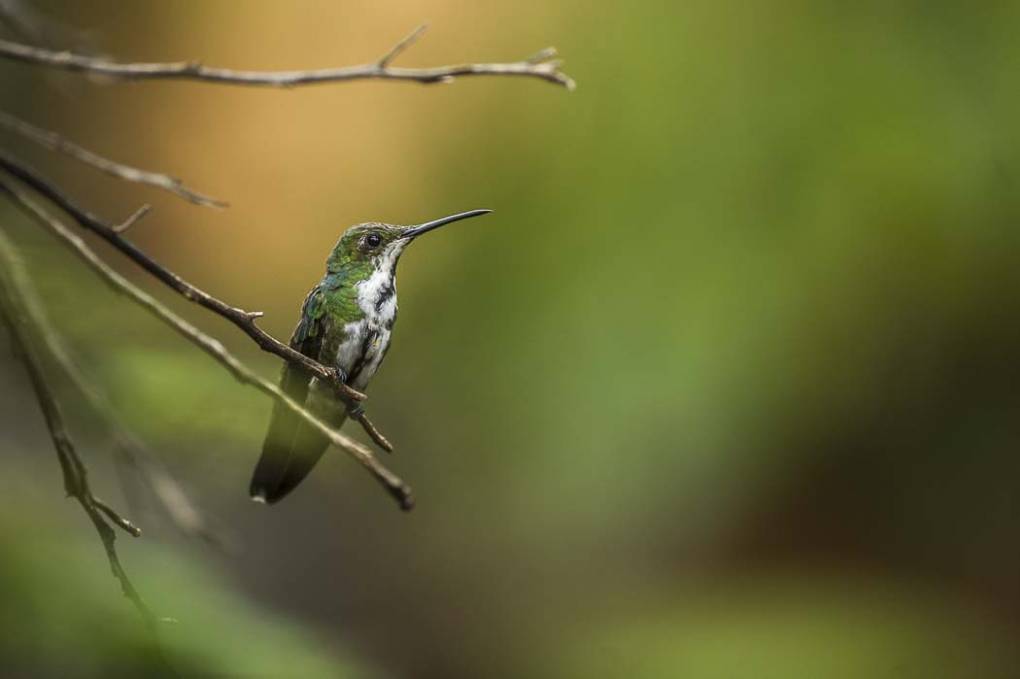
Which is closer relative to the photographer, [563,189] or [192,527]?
[192,527]

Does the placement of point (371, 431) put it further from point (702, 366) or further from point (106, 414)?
point (702, 366)

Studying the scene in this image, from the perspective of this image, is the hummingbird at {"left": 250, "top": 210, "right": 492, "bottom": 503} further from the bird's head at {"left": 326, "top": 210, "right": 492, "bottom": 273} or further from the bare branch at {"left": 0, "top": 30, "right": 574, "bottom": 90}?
the bare branch at {"left": 0, "top": 30, "right": 574, "bottom": 90}

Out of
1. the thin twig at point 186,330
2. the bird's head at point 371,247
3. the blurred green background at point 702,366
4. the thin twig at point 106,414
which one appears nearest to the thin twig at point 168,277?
the thin twig at point 186,330

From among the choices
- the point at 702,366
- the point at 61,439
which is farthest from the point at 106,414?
the point at 702,366

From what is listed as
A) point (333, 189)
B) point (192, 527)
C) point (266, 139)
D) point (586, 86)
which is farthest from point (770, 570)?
point (192, 527)

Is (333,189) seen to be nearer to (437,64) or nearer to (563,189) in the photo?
(437,64)

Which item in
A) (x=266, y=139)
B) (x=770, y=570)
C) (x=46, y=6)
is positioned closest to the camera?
(x=266, y=139)

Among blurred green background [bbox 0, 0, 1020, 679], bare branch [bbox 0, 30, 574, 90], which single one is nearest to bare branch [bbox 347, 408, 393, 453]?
bare branch [bbox 0, 30, 574, 90]
